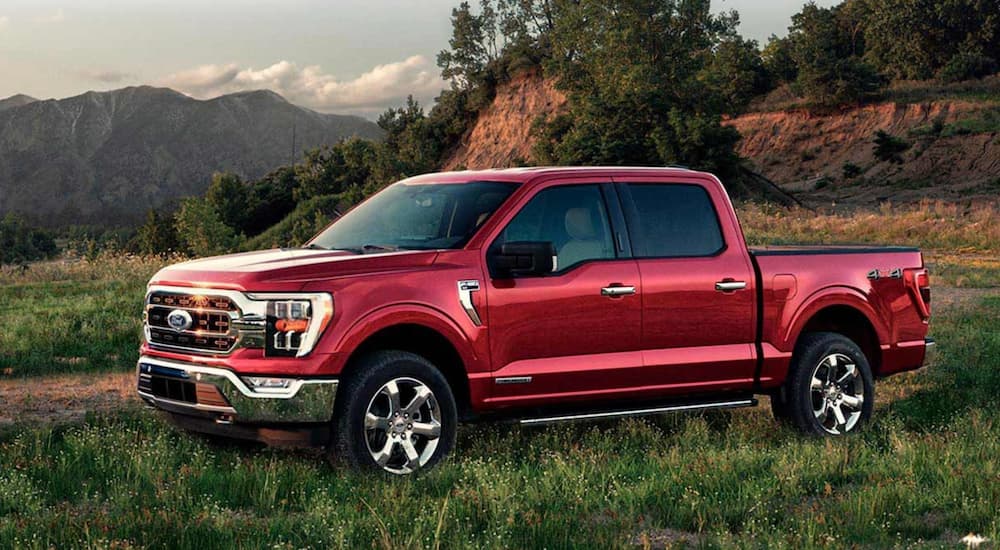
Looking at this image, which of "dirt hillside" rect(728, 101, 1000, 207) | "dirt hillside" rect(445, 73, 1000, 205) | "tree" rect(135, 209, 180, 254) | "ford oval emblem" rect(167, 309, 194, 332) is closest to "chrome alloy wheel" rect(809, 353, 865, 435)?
"ford oval emblem" rect(167, 309, 194, 332)

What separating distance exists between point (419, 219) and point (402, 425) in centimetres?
170

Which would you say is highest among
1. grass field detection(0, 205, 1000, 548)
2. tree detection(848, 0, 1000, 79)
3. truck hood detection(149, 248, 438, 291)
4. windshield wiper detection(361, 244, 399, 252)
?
tree detection(848, 0, 1000, 79)

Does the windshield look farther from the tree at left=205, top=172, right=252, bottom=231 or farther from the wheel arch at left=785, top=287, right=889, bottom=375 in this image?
the tree at left=205, top=172, right=252, bottom=231

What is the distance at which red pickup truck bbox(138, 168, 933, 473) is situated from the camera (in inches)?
294

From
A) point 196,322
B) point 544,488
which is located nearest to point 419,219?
point 196,322

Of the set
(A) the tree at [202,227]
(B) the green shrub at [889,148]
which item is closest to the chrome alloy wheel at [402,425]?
(B) the green shrub at [889,148]

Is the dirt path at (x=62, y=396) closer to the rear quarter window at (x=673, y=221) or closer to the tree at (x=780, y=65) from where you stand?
the rear quarter window at (x=673, y=221)

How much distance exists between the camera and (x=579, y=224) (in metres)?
8.74

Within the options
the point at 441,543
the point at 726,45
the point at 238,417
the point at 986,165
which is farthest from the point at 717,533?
the point at 726,45

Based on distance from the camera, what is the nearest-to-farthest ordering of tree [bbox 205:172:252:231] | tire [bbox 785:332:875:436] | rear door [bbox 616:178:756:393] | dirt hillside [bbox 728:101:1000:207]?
rear door [bbox 616:178:756:393], tire [bbox 785:332:875:436], dirt hillside [bbox 728:101:1000:207], tree [bbox 205:172:252:231]

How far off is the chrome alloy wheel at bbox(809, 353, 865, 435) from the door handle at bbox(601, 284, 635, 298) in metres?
1.98

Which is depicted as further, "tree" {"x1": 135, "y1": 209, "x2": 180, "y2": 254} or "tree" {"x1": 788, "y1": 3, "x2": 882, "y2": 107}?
"tree" {"x1": 135, "y1": 209, "x2": 180, "y2": 254}

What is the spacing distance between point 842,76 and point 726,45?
12678 mm

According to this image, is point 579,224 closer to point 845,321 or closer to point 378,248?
point 378,248
